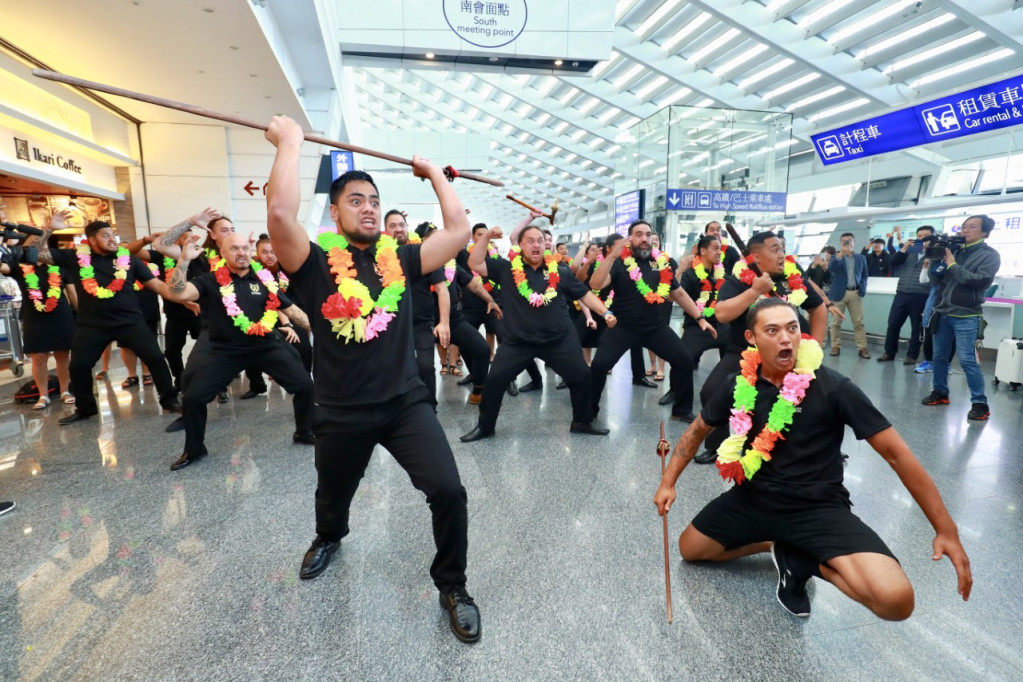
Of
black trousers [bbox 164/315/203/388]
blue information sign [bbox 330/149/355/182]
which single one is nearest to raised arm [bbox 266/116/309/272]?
black trousers [bbox 164/315/203/388]

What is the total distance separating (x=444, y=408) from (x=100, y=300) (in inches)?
122

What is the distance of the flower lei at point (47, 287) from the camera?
5137 mm

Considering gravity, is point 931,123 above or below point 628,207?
above

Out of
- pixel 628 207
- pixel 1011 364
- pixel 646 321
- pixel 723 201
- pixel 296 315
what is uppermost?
pixel 628 207

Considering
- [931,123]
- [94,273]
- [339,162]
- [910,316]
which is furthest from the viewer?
[339,162]

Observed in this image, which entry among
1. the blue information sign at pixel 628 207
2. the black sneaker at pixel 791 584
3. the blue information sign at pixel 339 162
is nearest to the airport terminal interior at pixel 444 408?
the black sneaker at pixel 791 584

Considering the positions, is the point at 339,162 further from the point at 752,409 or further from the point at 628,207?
the point at 752,409

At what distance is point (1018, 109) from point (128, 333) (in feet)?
34.3

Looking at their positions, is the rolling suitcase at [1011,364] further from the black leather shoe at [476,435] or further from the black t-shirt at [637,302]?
the black leather shoe at [476,435]

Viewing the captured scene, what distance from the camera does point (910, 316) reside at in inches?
294

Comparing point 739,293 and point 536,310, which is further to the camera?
point 536,310

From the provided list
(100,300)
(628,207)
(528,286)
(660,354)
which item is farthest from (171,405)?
(628,207)

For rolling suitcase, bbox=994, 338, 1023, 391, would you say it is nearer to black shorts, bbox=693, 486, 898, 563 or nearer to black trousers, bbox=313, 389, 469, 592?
black shorts, bbox=693, 486, 898, 563

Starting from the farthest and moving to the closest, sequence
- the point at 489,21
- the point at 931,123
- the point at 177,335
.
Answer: the point at 489,21 < the point at 931,123 < the point at 177,335
